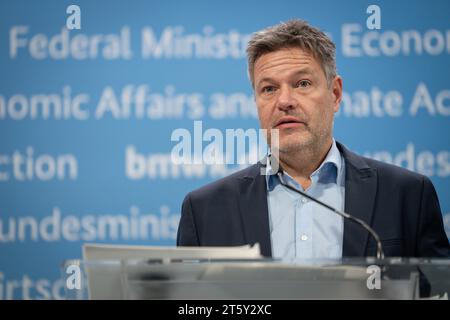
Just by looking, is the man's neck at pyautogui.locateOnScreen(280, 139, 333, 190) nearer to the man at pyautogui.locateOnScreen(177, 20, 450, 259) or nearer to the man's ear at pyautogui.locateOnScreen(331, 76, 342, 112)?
the man at pyautogui.locateOnScreen(177, 20, 450, 259)

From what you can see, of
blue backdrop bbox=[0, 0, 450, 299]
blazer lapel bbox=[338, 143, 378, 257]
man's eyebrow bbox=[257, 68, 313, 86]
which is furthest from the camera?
blue backdrop bbox=[0, 0, 450, 299]

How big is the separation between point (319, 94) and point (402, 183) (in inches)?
17.8

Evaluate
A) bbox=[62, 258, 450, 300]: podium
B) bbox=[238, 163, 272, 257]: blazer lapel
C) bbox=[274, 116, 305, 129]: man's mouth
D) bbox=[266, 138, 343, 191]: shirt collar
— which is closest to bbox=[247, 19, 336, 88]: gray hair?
bbox=[274, 116, 305, 129]: man's mouth

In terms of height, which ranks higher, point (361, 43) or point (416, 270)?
point (361, 43)

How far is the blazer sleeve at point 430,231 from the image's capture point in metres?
2.23

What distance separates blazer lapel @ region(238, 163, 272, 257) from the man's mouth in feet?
0.56

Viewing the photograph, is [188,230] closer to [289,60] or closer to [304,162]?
[304,162]

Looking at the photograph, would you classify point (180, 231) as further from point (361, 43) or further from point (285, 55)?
point (361, 43)

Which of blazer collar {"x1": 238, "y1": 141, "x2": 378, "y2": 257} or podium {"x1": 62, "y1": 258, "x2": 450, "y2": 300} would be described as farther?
blazer collar {"x1": 238, "y1": 141, "x2": 378, "y2": 257}

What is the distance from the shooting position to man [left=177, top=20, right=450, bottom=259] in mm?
2223

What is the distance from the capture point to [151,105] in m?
3.20

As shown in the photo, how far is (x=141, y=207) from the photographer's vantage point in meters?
3.16
